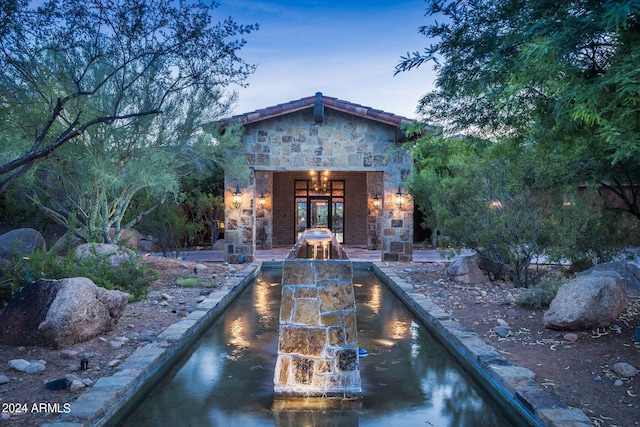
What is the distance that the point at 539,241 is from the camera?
855cm

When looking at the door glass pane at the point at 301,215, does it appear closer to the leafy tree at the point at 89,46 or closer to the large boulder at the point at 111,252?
the large boulder at the point at 111,252

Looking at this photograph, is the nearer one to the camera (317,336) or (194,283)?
(317,336)

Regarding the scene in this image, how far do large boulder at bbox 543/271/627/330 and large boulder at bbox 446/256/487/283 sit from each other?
165 inches

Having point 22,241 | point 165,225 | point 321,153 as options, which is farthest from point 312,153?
point 22,241

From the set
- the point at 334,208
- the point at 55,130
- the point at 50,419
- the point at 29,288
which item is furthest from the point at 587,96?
the point at 334,208

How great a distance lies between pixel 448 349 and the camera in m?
6.09

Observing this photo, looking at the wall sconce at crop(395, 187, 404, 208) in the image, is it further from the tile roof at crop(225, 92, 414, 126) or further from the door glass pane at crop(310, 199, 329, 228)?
the door glass pane at crop(310, 199, 329, 228)

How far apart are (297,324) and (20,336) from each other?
2972 mm

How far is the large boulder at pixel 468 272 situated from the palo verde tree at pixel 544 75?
3.50 metres

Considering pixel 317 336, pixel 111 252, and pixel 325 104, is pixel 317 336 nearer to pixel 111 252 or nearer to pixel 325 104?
pixel 111 252

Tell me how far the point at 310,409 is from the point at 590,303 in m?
3.43

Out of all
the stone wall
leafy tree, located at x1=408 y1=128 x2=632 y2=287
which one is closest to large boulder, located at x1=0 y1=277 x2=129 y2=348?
leafy tree, located at x1=408 y1=128 x2=632 y2=287

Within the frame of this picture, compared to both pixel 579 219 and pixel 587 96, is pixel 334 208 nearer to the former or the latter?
pixel 579 219

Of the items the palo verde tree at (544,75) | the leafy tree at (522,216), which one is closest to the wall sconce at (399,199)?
the leafy tree at (522,216)
